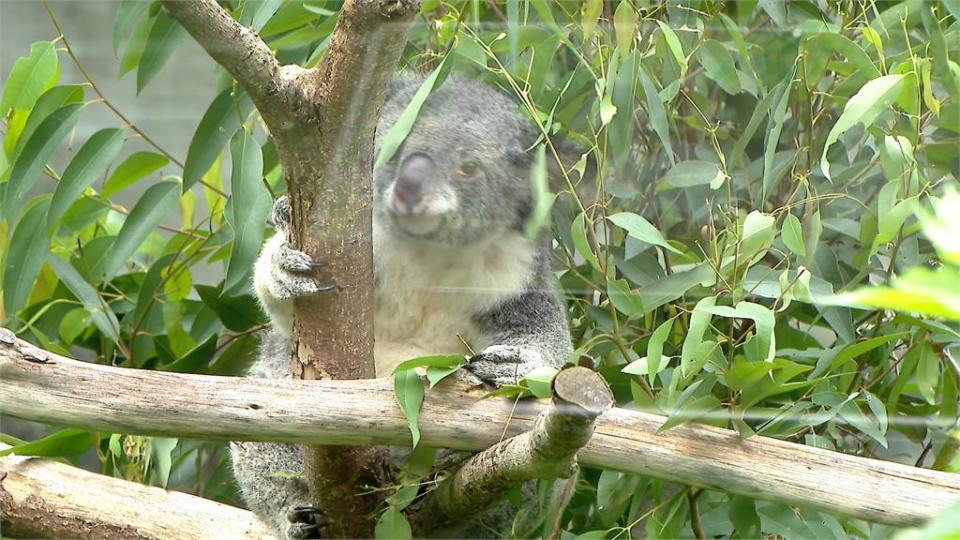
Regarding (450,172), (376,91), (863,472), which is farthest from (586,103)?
(863,472)

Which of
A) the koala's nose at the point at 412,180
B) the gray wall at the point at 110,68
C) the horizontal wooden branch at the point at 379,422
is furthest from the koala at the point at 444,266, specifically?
the gray wall at the point at 110,68

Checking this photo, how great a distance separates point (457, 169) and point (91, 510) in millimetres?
987

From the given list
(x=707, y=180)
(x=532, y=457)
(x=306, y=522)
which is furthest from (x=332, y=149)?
(x=306, y=522)

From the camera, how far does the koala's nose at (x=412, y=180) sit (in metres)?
1.63

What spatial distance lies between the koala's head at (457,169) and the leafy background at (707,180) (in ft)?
0.18

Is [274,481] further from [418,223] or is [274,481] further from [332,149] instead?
[332,149]

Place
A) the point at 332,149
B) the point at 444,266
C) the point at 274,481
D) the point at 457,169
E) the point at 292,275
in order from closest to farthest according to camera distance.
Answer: the point at 332,149
the point at 292,275
the point at 457,169
the point at 444,266
the point at 274,481

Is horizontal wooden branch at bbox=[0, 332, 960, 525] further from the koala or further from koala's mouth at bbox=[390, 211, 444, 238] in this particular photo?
koala's mouth at bbox=[390, 211, 444, 238]

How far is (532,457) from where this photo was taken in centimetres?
135

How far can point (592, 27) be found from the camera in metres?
1.63

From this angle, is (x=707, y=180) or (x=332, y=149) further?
(x=707, y=180)

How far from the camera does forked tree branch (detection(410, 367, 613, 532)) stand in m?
1.21

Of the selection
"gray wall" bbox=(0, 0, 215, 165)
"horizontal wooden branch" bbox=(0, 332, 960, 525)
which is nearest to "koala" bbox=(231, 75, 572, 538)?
"horizontal wooden branch" bbox=(0, 332, 960, 525)

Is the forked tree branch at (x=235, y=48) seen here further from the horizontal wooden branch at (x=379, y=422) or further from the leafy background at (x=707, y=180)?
the horizontal wooden branch at (x=379, y=422)
